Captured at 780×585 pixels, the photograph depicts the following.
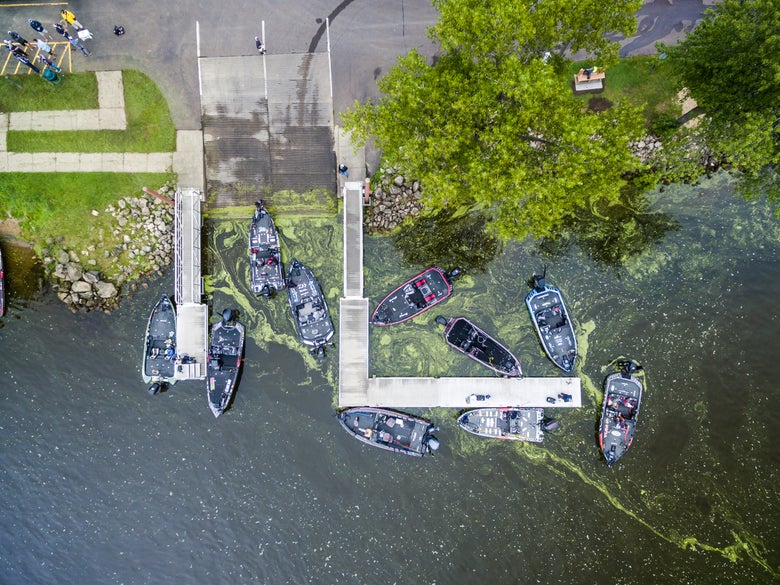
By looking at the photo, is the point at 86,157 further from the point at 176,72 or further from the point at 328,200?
the point at 328,200

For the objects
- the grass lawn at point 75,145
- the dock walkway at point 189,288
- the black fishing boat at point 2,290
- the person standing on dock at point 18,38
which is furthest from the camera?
the black fishing boat at point 2,290

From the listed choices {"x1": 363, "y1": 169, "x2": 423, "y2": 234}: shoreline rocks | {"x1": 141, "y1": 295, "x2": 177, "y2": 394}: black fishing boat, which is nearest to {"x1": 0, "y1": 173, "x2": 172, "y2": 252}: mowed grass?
{"x1": 141, "y1": 295, "x2": 177, "y2": 394}: black fishing boat

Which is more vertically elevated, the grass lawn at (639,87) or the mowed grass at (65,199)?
the grass lawn at (639,87)

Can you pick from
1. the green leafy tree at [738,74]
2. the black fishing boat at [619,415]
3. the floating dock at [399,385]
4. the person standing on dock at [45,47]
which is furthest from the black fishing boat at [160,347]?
the green leafy tree at [738,74]

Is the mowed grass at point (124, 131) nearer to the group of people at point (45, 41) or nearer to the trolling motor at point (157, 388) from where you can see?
the group of people at point (45, 41)

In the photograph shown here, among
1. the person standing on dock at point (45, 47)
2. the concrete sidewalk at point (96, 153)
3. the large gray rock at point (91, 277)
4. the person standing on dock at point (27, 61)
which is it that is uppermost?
the person standing on dock at point (45, 47)

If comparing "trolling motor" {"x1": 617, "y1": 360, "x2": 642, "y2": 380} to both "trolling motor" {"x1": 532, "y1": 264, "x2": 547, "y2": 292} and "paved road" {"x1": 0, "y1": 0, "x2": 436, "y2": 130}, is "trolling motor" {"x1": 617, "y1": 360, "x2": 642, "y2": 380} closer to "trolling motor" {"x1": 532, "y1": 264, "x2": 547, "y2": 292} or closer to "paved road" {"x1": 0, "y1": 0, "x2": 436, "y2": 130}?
"trolling motor" {"x1": 532, "y1": 264, "x2": 547, "y2": 292}
